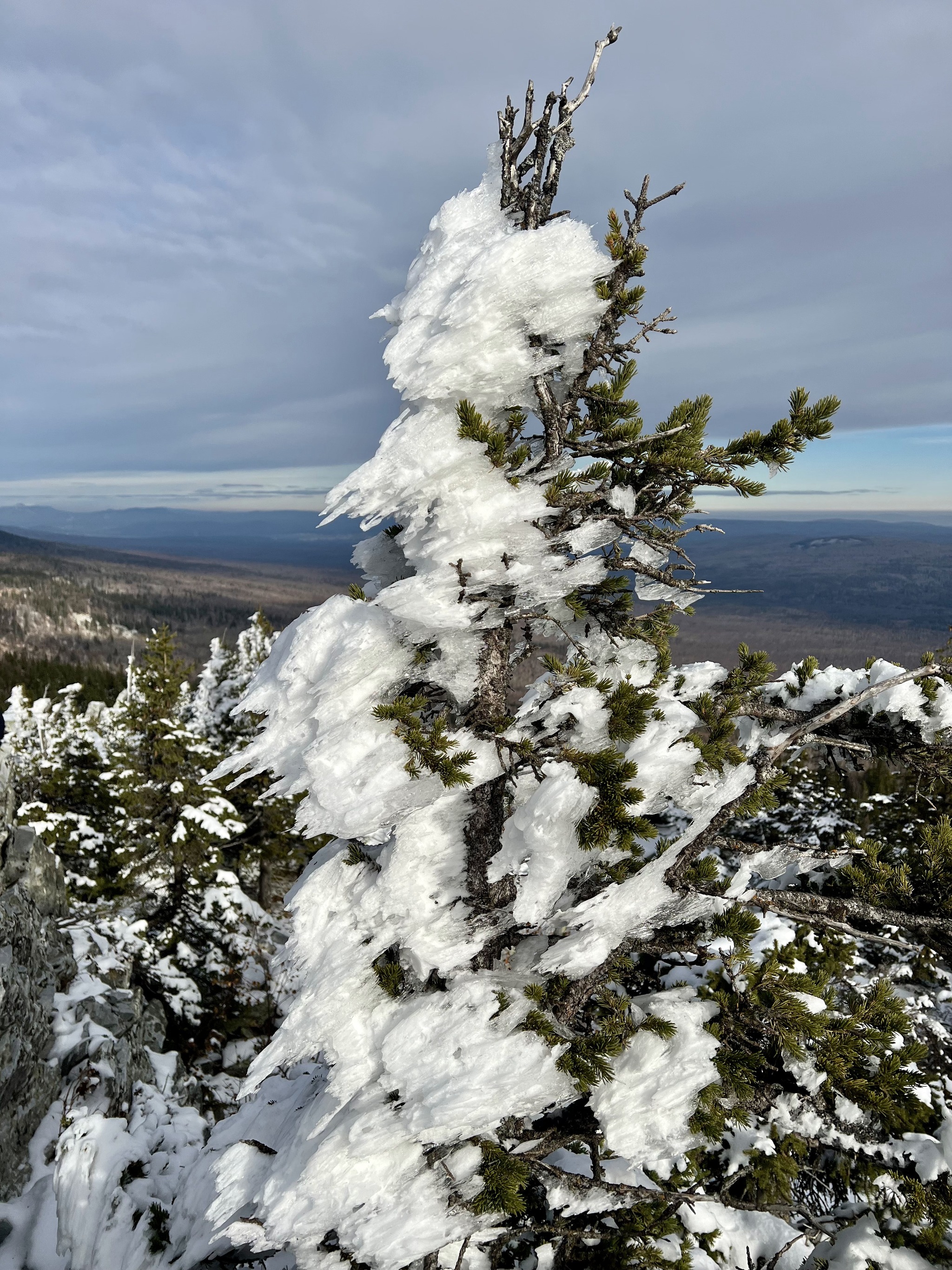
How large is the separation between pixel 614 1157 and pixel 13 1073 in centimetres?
795

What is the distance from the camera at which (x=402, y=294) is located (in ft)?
14.0

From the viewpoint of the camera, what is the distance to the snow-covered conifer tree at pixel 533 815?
381 cm

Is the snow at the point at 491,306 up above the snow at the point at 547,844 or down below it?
above

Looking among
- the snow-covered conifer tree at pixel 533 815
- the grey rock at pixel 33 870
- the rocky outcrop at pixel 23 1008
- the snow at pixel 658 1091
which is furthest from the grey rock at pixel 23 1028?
the snow at pixel 658 1091

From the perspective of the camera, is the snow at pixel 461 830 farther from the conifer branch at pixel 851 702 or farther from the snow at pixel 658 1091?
the conifer branch at pixel 851 702

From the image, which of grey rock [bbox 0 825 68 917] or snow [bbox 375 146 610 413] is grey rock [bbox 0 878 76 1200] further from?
snow [bbox 375 146 610 413]

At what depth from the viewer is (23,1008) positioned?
8.84m

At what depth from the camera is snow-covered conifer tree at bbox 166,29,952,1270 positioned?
12.5 ft

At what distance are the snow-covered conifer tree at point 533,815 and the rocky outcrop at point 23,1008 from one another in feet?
17.4

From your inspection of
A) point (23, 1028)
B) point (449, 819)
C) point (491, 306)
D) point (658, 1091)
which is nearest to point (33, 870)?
point (23, 1028)

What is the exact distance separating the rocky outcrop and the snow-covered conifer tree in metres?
5.30

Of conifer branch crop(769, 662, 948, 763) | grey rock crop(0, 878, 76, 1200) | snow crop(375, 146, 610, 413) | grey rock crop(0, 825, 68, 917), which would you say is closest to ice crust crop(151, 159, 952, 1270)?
snow crop(375, 146, 610, 413)

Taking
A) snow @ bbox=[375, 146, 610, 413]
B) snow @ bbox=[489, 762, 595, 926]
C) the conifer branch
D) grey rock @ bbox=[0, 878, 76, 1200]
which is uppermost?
snow @ bbox=[375, 146, 610, 413]

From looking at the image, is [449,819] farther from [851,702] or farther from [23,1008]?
[23,1008]
